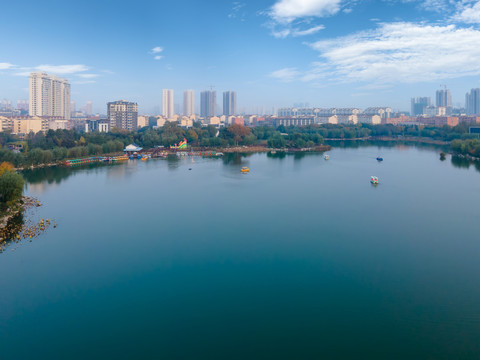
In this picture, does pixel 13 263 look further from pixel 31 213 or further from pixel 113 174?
pixel 113 174

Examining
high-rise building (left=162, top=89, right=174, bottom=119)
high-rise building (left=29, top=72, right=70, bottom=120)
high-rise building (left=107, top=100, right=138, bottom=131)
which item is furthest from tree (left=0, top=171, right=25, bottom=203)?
high-rise building (left=162, top=89, right=174, bottom=119)

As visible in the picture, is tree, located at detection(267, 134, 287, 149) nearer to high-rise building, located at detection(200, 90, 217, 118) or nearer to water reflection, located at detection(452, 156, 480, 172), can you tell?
water reflection, located at detection(452, 156, 480, 172)

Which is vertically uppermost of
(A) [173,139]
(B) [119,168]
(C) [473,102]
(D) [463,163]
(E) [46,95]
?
(C) [473,102]

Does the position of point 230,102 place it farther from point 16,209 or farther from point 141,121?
point 16,209

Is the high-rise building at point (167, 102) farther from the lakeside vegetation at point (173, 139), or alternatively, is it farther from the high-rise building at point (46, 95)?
the lakeside vegetation at point (173, 139)

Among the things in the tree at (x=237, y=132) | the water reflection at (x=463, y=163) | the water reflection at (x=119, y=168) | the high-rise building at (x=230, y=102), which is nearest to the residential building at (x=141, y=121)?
the tree at (x=237, y=132)

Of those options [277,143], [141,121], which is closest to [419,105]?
[141,121]

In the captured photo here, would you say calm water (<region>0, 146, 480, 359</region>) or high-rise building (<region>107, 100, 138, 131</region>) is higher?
high-rise building (<region>107, 100, 138, 131</region>)
